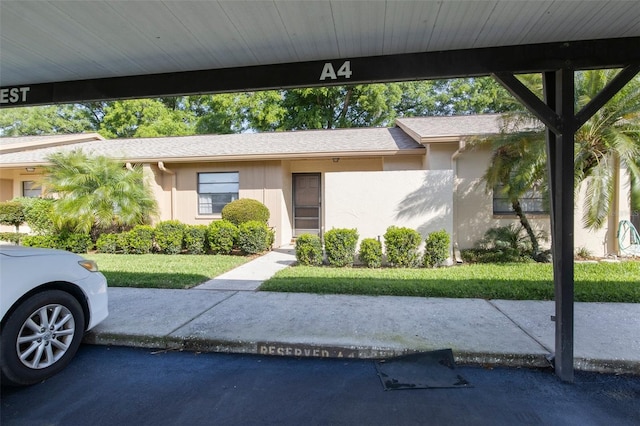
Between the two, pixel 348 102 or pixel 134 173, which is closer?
pixel 134 173

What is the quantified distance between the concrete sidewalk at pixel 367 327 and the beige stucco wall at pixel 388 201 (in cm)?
327

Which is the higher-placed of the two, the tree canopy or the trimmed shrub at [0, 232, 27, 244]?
the tree canopy

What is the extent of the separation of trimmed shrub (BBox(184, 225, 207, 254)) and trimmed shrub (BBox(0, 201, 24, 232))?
711 centimetres

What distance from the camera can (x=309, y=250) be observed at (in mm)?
8164

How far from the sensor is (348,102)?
23.6m

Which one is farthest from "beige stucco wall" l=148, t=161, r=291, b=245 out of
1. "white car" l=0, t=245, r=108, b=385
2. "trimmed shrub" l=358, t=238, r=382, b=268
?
"white car" l=0, t=245, r=108, b=385

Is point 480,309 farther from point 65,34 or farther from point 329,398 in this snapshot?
point 65,34

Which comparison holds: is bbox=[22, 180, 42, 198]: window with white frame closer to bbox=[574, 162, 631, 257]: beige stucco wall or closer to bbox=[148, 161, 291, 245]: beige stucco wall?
bbox=[148, 161, 291, 245]: beige stucco wall

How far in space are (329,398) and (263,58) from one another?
10.5ft

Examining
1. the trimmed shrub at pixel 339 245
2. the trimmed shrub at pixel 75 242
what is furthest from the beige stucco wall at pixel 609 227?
the trimmed shrub at pixel 75 242

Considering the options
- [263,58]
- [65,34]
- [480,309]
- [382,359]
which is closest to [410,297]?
[480,309]

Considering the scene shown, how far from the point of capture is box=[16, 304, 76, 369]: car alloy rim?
3.03m

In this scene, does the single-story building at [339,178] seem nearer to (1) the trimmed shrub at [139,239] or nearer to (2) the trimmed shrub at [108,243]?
(1) the trimmed shrub at [139,239]

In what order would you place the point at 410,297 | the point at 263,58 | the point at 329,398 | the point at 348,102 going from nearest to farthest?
the point at 329,398
the point at 263,58
the point at 410,297
the point at 348,102
